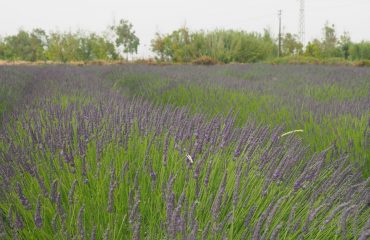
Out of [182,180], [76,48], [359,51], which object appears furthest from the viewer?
[76,48]

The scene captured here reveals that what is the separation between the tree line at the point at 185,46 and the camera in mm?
23984

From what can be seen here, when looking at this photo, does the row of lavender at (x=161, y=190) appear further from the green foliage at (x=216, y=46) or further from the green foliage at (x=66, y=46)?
the green foliage at (x=66, y=46)

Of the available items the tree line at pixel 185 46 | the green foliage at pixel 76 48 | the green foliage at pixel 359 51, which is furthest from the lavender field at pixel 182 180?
the green foliage at pixel 76 48

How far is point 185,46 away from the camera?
24.2 meters

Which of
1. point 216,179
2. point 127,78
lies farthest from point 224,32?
point 216,179

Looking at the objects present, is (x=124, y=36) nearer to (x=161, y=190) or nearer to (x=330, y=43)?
(x=330, y=43)

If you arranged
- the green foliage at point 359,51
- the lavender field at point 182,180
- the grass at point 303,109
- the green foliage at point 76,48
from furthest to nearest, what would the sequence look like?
the green foliage at point 76,48 < the green foliage at point 359,51 < the grass at point 303,109 < the lavender field at point 182,180

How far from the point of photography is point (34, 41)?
4028 centimetres

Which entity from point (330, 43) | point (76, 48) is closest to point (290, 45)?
point (330, 43)

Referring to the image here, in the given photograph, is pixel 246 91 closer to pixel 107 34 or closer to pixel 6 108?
pixel 6 108

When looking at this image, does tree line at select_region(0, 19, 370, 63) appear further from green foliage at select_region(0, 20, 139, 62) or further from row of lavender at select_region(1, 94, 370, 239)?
row of lavender at select_region(1, 94, 370, 239)

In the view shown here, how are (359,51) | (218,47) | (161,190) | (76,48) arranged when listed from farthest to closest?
(76,48) → (359,51) → (218,47) → (161,190)

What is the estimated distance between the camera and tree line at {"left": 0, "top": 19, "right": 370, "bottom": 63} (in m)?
24.0

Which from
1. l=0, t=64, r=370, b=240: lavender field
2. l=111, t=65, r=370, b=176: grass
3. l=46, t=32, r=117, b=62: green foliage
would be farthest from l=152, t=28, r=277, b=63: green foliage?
l=0, t=64, r=370, b=240: lavender field
